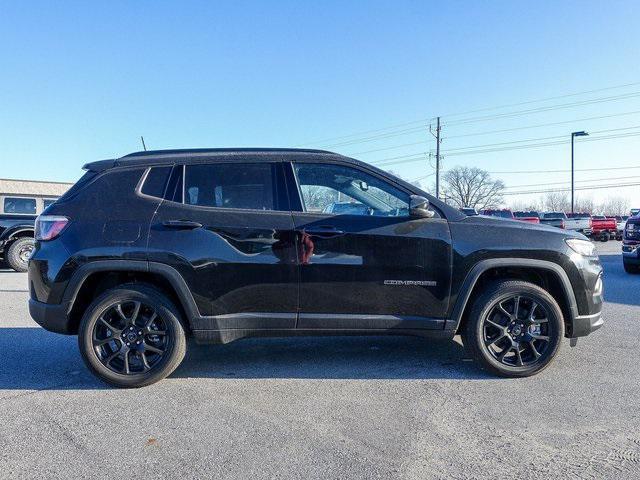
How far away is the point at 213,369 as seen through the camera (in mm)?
4223

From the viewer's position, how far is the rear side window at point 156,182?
3.88 meters

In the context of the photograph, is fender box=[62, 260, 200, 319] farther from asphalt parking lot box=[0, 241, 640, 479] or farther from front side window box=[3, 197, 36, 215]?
front side window box=[3, 197, 36, 215]

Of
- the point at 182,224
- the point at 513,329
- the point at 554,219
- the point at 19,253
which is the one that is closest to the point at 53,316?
the point at 182,224

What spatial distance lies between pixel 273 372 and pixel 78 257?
1937mm

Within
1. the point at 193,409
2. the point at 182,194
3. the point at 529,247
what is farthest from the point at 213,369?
the point at 529,247

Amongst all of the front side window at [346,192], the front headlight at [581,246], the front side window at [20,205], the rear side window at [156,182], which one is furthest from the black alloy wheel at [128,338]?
the front side window at [20,205]

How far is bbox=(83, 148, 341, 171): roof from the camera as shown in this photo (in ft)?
13.0

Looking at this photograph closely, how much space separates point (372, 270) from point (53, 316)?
8.88ft

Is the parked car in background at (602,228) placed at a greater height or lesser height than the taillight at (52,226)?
lesser

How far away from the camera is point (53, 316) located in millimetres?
3779

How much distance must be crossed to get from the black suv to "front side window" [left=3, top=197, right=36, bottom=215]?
10.1 m

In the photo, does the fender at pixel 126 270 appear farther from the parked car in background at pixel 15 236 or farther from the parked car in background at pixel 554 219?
the parked car in background at pixel 554 219

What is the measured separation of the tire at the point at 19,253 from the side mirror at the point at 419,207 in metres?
10.8

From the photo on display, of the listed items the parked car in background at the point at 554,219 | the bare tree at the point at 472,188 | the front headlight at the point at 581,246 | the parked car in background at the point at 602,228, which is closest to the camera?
the front headlight at the point at 581,246
